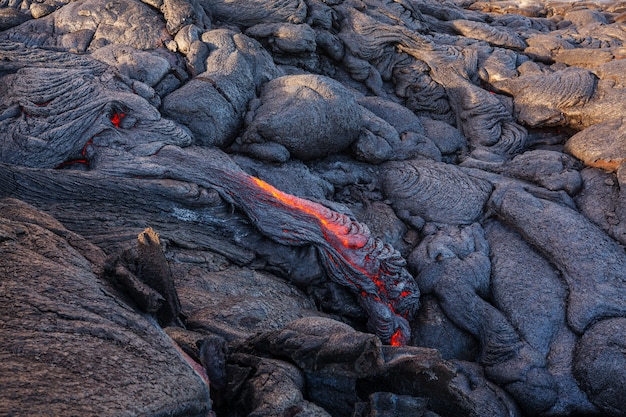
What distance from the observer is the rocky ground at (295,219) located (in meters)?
4.11

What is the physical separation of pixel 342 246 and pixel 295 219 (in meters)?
0.86

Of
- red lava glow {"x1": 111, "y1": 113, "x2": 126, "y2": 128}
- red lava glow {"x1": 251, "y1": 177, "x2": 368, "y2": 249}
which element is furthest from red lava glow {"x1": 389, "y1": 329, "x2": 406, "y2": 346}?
red lava glow {"x1": 111, "y1": 113, "x2": 126, "y2": 128}

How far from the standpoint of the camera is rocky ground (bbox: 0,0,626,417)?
13.5 feet

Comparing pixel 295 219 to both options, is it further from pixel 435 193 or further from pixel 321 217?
pixel 435 193

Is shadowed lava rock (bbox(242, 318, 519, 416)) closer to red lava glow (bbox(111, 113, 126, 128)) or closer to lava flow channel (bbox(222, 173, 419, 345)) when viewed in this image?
lava flow channel (bbox(222, 173, 419, 345))

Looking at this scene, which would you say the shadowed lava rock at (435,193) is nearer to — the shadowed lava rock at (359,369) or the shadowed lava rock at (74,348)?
the shadowed lava rock at (359,369)

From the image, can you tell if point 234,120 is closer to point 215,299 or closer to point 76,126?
point 76,126

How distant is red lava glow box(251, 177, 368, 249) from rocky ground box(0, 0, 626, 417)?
0.10 feet

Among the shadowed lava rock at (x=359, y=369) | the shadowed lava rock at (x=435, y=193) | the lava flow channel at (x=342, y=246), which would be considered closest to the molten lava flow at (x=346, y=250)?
the lava flow channel at (x=342, y=246)

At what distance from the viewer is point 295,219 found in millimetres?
7820

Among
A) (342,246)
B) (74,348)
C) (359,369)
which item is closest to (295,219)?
(342,246)

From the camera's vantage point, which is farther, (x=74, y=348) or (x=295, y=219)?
(x=295, y=219)

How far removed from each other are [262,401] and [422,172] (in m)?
6.57

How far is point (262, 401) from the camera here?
4.04 m
